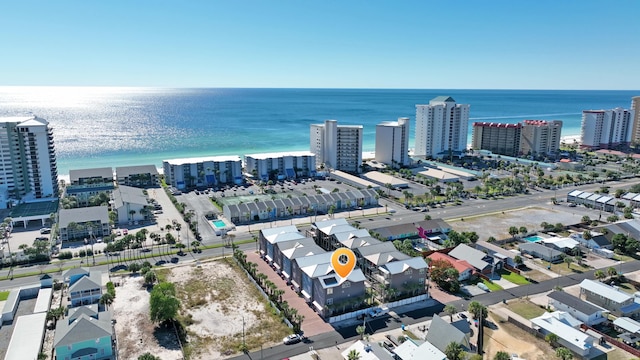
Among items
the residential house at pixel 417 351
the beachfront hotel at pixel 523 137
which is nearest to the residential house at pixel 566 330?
the residential house at pixel 417 351

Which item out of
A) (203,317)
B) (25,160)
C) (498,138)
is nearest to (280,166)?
(25,160)

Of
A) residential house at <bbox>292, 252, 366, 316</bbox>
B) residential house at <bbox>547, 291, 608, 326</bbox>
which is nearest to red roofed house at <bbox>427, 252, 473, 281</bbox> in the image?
residential house at <bbox>547, 291, 608, 326</bbox>

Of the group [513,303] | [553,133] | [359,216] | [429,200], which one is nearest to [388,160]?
[429,200]

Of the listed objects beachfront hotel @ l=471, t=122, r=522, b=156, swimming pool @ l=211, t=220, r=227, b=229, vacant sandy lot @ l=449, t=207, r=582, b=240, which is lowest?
vacant sandy lot @ l=449, t=207, r=582, b=240

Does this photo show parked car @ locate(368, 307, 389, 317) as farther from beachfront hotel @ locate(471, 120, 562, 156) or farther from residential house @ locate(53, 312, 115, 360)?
beachfront hotel @ locate(471, 120, 562, 156)

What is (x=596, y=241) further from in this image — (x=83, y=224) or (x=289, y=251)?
(x=83, y=224)
